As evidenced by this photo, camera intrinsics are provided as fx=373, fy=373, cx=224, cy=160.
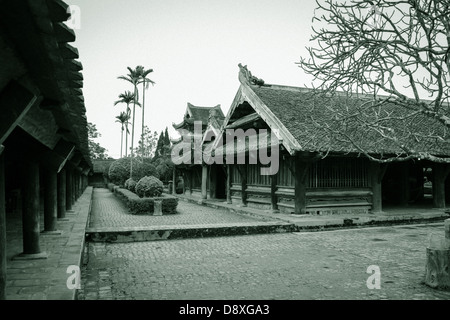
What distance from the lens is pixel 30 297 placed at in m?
4.43

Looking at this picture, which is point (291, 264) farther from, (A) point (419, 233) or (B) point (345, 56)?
(A) point (419, 233)

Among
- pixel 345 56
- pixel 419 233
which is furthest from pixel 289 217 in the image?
pixel 345 56

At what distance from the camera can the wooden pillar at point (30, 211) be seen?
6652 mm

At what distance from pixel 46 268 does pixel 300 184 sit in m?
10.1

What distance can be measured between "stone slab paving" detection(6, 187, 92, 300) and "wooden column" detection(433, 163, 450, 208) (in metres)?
14.9

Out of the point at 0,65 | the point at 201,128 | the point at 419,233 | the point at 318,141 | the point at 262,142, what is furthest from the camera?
the point at 201,128

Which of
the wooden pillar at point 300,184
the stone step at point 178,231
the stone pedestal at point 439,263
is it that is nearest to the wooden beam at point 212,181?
the wooden pillar at point 300,184

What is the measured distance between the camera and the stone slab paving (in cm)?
459

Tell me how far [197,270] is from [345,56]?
480 centimetres

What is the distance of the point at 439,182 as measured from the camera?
1662cm

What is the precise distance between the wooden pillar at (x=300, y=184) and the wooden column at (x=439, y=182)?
6.77m

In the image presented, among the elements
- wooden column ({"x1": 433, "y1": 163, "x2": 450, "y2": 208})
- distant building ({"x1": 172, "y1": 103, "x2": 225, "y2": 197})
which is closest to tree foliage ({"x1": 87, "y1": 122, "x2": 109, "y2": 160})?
distant building ({"x1": 172, "y1": 103, "x2": 225, "y2": 197})

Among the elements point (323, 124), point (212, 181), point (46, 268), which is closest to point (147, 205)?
point (212, 181)

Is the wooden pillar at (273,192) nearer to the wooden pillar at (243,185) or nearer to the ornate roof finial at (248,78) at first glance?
the wooden pillar at (243,185)
